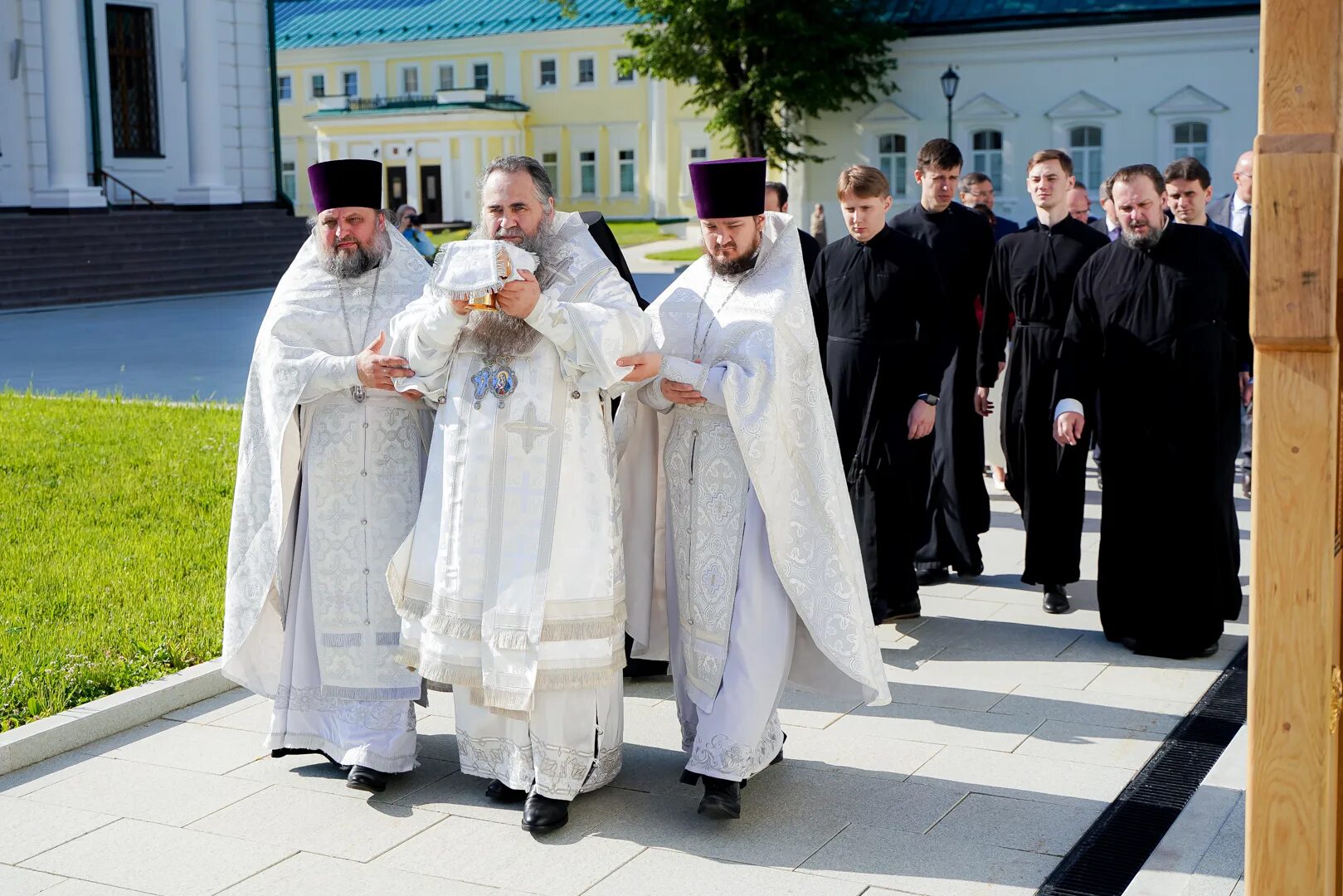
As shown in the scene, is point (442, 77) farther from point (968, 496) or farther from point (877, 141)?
point (968, 496)

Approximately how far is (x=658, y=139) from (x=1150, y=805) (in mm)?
50287

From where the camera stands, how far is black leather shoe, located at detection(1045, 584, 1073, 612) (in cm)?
710

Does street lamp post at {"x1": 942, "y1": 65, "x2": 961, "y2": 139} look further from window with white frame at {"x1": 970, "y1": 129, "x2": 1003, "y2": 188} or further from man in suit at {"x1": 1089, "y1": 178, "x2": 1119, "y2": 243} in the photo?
man in suit at {"x1": 1089, "y1": 178, "x2": 1119, "y2": 243}

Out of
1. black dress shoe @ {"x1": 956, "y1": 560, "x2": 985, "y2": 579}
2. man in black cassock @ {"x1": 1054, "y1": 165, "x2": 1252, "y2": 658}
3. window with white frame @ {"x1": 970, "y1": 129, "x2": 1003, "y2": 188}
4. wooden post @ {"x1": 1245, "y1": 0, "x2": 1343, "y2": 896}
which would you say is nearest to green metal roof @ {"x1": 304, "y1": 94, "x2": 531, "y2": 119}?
window with white frame @ {"x1": 970, "y1": 129, "x2": 1003, "y2": 188}

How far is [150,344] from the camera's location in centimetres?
1822

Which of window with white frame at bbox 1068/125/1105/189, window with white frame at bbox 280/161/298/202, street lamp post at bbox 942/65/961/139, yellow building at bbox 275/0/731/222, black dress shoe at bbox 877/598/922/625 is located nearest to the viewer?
black dress shoe at bbox 877/598/922/625

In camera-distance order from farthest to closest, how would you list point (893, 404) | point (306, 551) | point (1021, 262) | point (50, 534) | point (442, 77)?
point (442, 77) → point (50, 534) → point (1021, 262) → point (893, 404) → point (306, 551)

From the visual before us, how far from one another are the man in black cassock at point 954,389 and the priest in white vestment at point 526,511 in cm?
332

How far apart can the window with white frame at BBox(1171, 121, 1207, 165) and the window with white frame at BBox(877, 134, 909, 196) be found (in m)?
5.73

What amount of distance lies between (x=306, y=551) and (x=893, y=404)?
2737 millimetres

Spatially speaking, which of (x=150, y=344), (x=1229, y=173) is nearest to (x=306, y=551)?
(x=150, y=344)

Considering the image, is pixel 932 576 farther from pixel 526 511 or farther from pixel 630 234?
pixel 630 234

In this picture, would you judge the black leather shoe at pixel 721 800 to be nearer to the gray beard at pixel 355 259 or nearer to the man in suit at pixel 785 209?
the gray beard at pixel 355 259

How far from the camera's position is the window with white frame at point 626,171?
179ft
